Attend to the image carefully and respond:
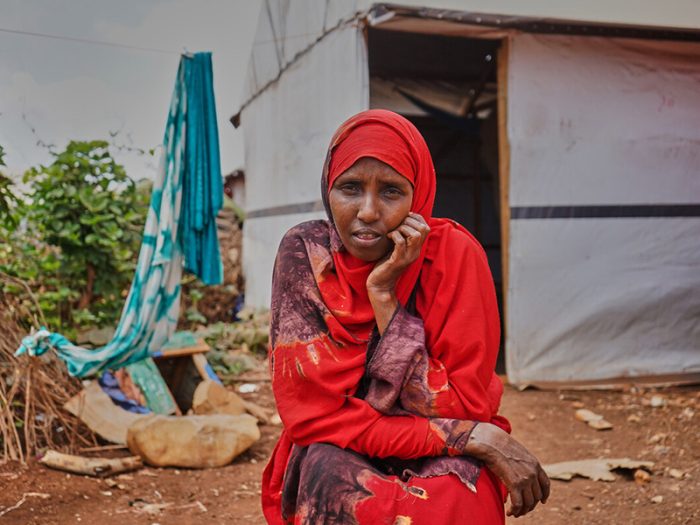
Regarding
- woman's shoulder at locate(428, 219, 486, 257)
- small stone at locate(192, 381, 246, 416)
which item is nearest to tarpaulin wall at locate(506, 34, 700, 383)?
small stone at locate(192, 381, 246, 416)

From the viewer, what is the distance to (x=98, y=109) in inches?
171

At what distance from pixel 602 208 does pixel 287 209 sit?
121 inches

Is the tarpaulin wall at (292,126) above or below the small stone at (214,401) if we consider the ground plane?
above

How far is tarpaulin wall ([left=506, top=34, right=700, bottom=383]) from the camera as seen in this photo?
494 centimetres

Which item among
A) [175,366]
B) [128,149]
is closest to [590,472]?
[175,366]

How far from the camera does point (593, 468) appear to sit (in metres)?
3.33

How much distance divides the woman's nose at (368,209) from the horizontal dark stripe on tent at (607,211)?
354cm

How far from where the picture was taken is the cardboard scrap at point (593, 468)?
3.23 m

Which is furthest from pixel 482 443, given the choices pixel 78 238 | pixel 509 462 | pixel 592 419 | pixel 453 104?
pixel 453 104

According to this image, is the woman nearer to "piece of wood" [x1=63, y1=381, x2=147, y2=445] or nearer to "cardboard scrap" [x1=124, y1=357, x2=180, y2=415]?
"piece of wood" [x1=63, y1=381, x2=147, y2=445]

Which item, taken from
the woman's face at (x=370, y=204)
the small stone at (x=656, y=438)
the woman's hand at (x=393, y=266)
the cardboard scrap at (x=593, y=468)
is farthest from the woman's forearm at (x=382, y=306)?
the small stone at (x=656, y=438)

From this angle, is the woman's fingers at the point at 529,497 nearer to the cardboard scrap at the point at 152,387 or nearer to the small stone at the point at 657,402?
the cardboard scrap at the point at 152,387

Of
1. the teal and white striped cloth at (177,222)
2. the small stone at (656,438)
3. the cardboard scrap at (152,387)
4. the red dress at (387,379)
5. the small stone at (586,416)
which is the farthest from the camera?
the small stone at (586,416)

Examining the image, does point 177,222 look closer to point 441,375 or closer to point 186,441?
point 186,441
